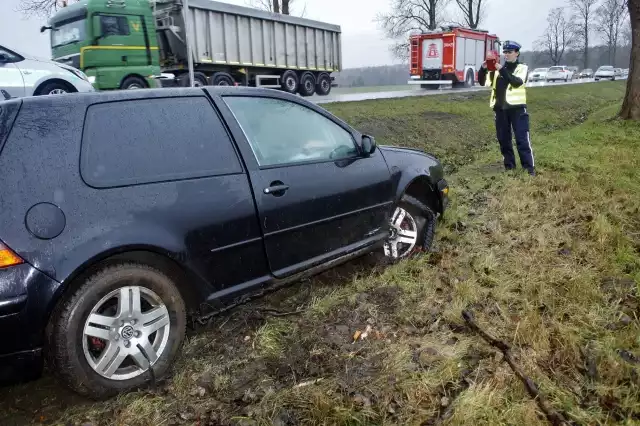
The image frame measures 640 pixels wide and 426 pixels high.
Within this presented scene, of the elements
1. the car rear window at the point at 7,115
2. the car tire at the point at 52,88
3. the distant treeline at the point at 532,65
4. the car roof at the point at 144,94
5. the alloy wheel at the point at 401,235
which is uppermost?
the distant treeline at the point at 532,65

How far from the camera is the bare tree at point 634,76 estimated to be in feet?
43.0

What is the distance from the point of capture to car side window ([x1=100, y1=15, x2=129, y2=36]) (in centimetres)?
1344

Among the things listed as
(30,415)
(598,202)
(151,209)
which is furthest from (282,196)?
(598,202)

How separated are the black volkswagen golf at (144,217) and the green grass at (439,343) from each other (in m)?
0.33

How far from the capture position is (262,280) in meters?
3.26

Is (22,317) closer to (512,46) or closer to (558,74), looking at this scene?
(512,46)

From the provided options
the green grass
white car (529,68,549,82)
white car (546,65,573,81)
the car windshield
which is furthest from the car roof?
white car (529,68,549,82)

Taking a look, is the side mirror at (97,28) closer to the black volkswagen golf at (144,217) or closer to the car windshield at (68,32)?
the car windshield at (68,32)

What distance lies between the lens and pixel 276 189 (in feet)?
10.7

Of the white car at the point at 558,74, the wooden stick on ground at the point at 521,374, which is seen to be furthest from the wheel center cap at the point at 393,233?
the white car at the point at 558,74

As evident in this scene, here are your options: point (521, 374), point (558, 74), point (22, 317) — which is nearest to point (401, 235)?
point (521, 374)

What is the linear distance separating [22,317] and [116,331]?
1.45ft

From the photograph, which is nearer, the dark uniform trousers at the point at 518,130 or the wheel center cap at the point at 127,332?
the wheel center cap at the point at 127,332

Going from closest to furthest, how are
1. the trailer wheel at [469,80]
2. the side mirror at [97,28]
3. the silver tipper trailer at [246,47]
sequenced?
the side mirror at [97,28] → the silver tipper trailer at [246,47] → the trailer wheel at [469,80]
